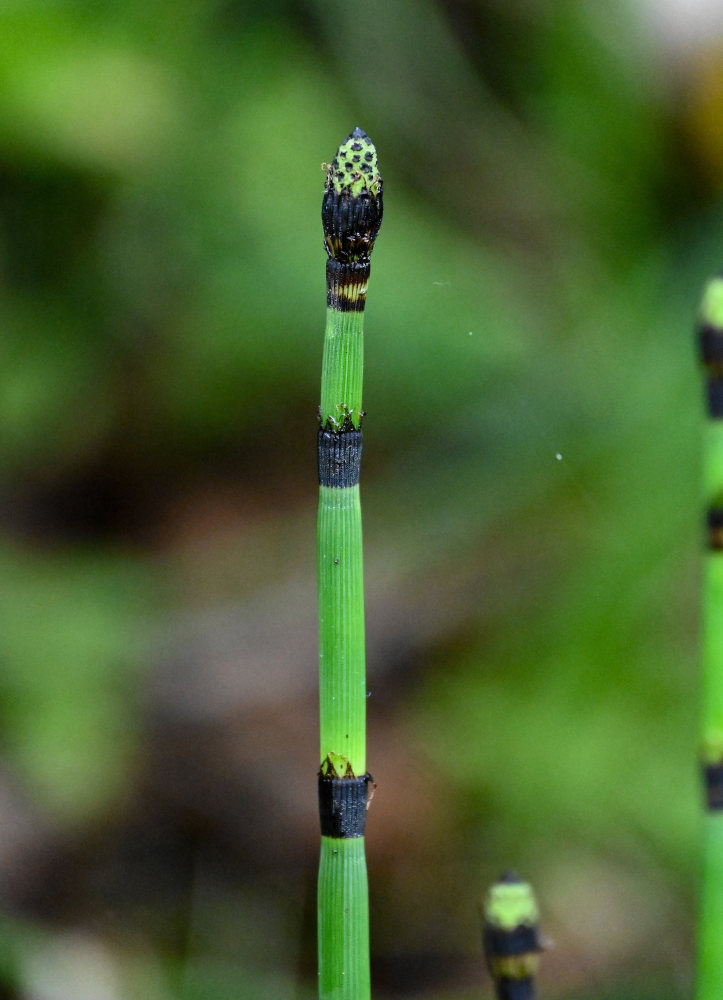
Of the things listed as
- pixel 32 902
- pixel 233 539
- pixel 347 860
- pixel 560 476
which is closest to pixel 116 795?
Answer: pixel 32 902

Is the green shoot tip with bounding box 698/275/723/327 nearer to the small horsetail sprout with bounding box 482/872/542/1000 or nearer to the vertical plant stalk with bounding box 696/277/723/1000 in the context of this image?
the vertical plant stalk with bounding box 696/277/723/1000

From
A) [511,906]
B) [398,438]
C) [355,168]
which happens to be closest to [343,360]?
[355,168]

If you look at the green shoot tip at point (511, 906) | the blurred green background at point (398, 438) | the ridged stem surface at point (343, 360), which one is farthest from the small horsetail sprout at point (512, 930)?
the blurred green background at point (398, 438)

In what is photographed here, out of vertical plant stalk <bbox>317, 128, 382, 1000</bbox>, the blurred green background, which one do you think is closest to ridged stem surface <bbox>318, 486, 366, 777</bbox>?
vertical plant stalk <bbox>317, 128, 382, 1000</bbox>

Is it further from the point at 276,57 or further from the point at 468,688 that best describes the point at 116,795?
the point at 276,57

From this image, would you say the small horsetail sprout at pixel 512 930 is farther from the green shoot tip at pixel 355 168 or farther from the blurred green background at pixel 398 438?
the blurred green background at pixel 398 438
